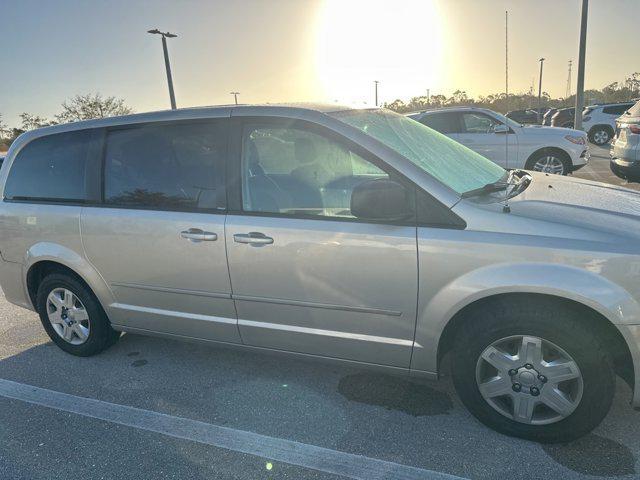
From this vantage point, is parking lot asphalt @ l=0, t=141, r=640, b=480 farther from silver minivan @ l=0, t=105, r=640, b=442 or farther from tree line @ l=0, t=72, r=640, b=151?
tree line @ l=0, t=72, r=640, b=151

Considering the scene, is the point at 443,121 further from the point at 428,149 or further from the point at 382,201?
the point at 382,201

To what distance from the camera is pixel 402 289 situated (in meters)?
2.42

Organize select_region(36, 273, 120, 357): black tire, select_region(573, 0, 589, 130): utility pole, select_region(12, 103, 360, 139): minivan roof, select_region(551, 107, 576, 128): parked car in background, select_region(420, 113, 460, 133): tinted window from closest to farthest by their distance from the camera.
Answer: select_region(12, 103, 360, 139): minivan roof → select_region(36, 273, 120, 357): black tire → select_region(420, 113, 460, 133): tinted window → select_region(573, 0, 589, 130): utility pole → select_region(551, 107, 576, 128): parked car in background

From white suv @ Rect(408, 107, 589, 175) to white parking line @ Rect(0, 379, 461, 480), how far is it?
791 cm

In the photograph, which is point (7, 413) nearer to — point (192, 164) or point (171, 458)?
point (171, 458)

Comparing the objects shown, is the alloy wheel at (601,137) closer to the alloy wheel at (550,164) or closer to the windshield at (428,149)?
the alloy wheel at (550,164)

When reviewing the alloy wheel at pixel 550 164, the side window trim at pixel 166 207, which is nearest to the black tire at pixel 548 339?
the side window trim at pixel 166 207

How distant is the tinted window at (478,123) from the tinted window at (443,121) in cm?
17

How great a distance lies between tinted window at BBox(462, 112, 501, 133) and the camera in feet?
30.5

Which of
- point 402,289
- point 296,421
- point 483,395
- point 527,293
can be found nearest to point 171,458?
point 296,421

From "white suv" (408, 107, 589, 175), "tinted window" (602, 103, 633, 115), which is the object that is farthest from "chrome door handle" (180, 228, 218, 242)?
"tinted window" (602, 103, 633, 115)

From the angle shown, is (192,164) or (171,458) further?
(192,164)

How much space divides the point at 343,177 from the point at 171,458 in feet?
5.86

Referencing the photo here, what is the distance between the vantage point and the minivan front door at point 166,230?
2.88m
